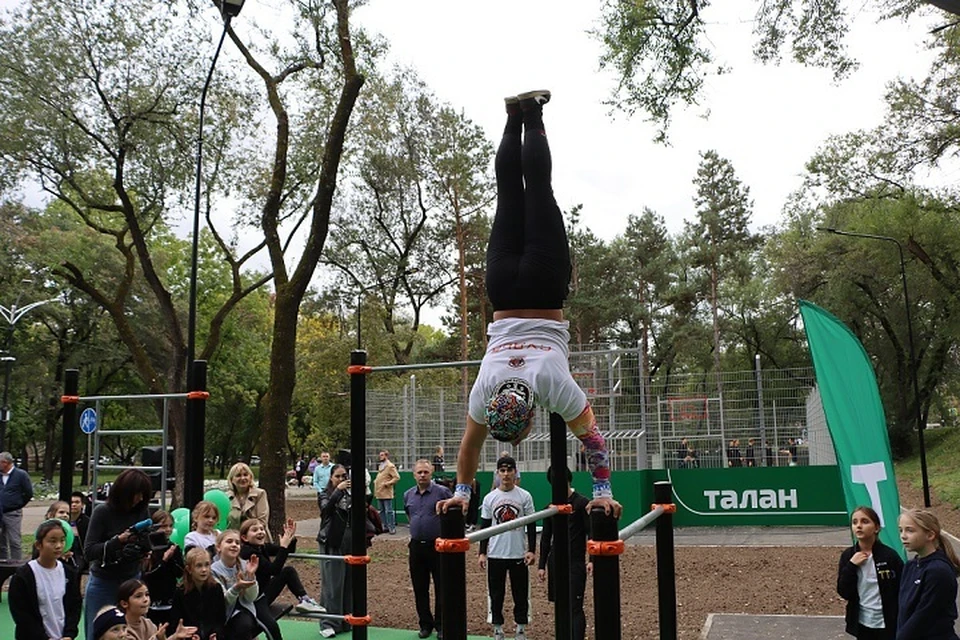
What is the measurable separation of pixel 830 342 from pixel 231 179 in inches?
496

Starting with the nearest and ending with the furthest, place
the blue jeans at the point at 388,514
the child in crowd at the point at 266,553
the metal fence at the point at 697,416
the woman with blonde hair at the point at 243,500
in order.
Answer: the child in crowd at the point at 266,553, the woman with blonde hair at the point at 243,500, the metal fence at the point at 697,416, the blue jeans at the point at 388,514

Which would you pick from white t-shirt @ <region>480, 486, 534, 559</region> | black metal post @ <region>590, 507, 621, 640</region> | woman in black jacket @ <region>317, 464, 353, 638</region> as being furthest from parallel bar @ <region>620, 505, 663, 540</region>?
woman in black jacket @ <region>317, 464, 353, 638</region>

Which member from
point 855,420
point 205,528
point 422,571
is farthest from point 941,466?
point 205,528

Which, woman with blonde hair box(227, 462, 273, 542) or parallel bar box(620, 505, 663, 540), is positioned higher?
parallel bar box(620, 505, 663, 540)

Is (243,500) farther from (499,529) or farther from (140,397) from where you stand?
(499,529)

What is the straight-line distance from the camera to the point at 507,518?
5879mm

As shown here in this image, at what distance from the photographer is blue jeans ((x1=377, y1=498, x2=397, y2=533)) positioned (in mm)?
13883

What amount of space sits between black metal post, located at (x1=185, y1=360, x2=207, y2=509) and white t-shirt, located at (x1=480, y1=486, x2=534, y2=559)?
6.84 ft

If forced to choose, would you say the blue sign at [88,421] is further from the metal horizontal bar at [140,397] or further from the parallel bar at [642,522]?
the parallel bar at [642,522]

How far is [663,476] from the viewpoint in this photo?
12953 mm

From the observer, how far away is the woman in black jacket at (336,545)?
22.4 feet

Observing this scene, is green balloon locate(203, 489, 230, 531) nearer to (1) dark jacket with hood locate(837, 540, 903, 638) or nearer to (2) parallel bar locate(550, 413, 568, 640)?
(2) parallel bar locate(550, 413, 568, 640)

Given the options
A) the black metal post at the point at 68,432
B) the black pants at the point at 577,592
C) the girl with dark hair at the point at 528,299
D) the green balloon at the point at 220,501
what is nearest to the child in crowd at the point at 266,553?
the green balloon at the point at 220,501

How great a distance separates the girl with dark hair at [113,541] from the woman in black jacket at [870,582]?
12.4 feet
